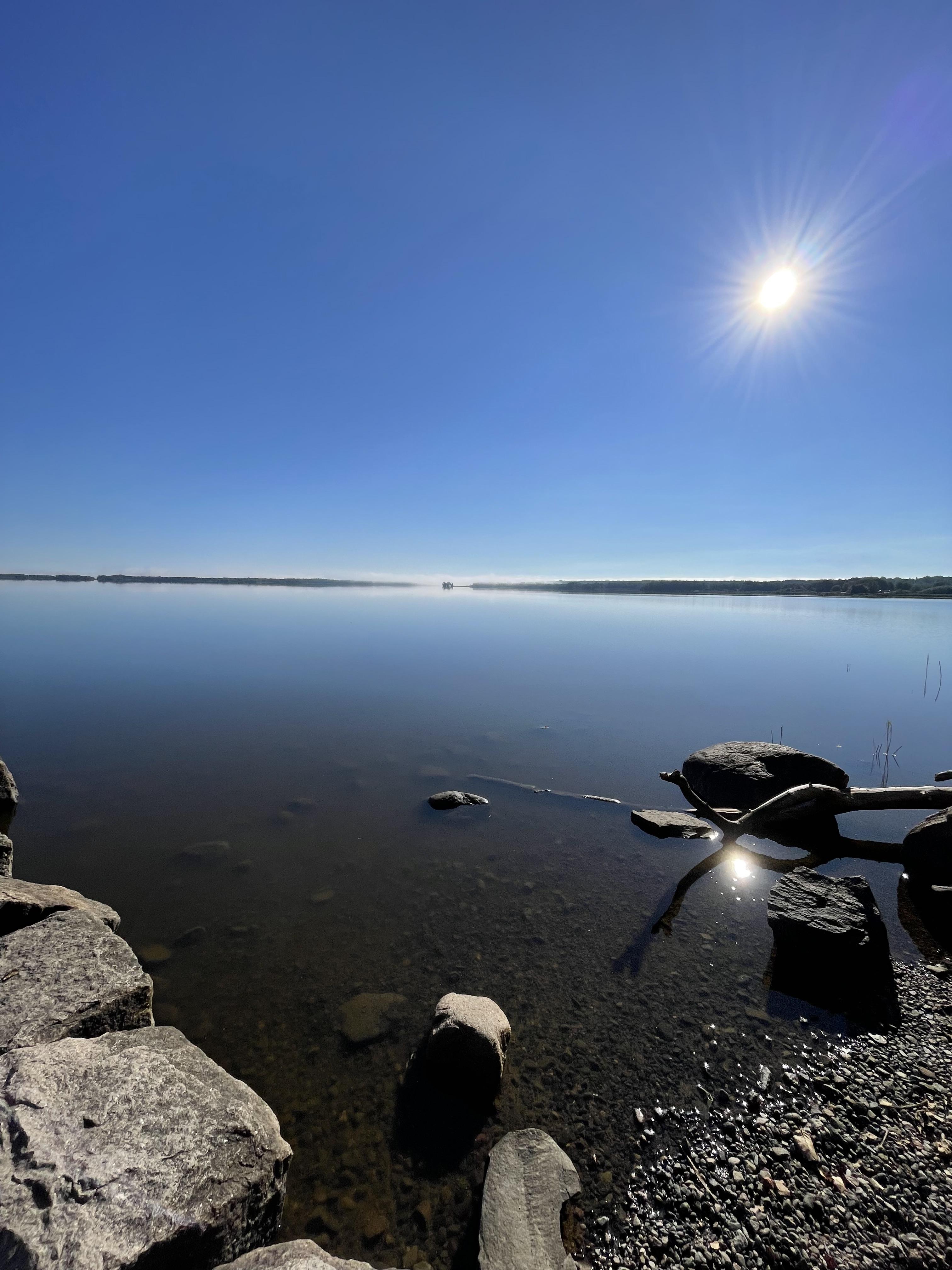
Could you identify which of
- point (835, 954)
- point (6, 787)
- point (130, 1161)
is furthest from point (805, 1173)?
point (6, 787)

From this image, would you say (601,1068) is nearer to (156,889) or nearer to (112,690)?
(156,889)

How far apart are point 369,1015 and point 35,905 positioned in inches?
156

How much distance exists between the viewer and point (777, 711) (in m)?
19.2

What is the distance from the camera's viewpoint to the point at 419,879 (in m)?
8.17

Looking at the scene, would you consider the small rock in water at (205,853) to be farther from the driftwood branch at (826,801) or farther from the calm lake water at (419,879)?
the driftwood branch at (826,801)

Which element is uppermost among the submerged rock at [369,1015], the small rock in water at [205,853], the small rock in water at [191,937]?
the small rock in water at [205,853]

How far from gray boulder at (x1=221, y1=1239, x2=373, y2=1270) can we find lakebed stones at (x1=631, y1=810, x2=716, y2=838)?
8.32 metres

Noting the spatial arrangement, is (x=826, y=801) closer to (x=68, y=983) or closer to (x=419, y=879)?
(x=419, y=879)

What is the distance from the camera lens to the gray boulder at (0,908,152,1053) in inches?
152

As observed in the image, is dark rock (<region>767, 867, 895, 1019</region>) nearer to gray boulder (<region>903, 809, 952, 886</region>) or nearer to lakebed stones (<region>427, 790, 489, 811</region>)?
gray boulder (<region>903, 809, 952, 886</region>)

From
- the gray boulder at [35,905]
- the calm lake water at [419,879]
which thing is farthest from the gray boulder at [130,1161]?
the gray boulder at [35,905]

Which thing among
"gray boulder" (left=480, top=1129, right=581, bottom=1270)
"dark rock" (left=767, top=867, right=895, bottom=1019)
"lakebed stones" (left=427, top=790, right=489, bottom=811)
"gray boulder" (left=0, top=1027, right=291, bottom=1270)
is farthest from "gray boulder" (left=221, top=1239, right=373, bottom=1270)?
"lakebed stones" (left=427, top=790, right=489, bottom=811)

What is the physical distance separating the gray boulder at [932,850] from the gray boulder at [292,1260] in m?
9.61

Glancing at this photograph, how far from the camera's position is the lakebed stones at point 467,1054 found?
179 inches
